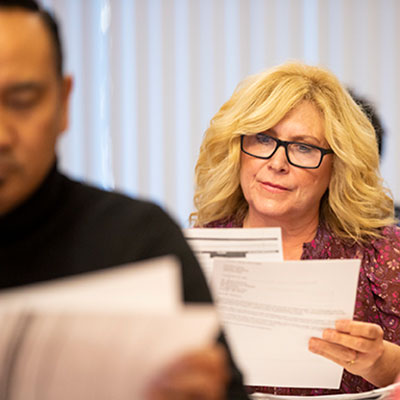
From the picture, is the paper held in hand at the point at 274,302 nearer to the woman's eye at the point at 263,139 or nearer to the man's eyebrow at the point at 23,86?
the woman's eye at the point at 263,139

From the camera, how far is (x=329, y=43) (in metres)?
3.67

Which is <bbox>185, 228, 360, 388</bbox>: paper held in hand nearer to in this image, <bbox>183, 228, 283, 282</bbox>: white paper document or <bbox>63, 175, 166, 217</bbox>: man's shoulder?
<bbox>183, 228, 283, 282</bbox>: white paper document

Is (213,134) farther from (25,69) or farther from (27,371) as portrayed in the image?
(27,371)

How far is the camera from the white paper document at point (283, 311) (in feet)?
4.32

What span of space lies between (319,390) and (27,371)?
1183 mm

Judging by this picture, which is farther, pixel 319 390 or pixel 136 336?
pixel 319 390

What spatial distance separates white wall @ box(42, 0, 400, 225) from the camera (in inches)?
141

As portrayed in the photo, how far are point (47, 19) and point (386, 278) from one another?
1.29 metres

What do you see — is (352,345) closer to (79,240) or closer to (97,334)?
(79,240)

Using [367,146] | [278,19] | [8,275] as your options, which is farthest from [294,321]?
[278,19]

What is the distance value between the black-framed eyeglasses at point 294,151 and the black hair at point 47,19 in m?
1.04

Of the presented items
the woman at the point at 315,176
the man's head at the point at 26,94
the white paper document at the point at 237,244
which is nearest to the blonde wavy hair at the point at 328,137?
the woman at the point at 315,176

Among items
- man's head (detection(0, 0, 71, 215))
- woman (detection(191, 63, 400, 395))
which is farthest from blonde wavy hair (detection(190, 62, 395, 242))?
man's head (detection(0, 0, 71, 215))

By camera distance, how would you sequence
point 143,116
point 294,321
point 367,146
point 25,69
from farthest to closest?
point 143,116 < point 367,146 < point 294,321 < point 25,69
